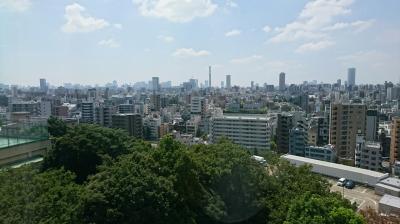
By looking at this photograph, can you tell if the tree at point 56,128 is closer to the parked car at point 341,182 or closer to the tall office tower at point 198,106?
the parked car at point 341,182

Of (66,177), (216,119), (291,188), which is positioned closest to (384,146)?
(216,119)

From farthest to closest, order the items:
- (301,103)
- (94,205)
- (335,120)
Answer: (301,103), (335,120), (94,205)

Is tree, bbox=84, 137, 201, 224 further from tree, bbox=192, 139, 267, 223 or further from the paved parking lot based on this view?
the paved parking lot

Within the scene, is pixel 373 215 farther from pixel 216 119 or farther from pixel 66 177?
pixel 216 119

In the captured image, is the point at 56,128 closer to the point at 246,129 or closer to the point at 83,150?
the point at 83,150

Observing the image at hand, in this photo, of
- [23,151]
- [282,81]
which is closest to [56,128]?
[23,151]

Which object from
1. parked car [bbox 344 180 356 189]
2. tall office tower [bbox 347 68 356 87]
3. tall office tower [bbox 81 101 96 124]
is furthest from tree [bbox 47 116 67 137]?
tall office tower [bbox 347 68 356 87]
